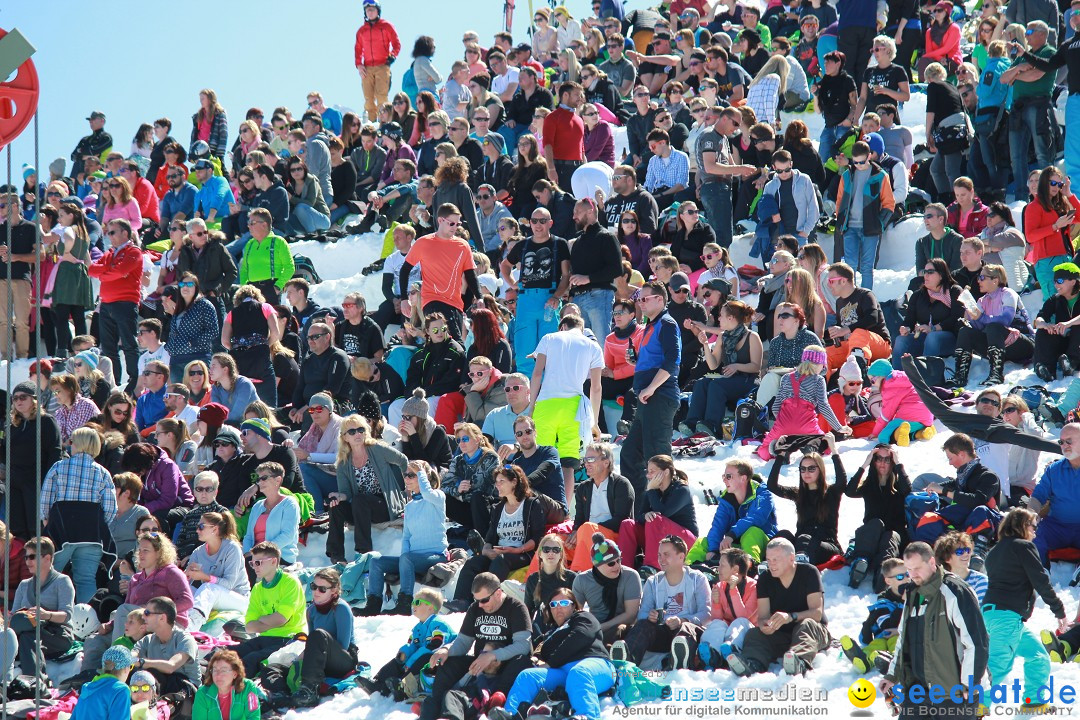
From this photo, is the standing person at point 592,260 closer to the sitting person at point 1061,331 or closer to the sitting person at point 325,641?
the sitting person at point 1061,331

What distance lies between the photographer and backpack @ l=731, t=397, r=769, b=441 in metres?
13.0

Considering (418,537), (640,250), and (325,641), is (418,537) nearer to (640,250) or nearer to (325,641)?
(325,641)

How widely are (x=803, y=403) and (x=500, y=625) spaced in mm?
3942

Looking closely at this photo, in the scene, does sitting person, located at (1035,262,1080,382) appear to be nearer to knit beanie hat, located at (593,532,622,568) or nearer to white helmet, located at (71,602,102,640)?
knit beanie hat, located at (593,532,622,568)

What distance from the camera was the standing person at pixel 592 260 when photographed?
44.9ft

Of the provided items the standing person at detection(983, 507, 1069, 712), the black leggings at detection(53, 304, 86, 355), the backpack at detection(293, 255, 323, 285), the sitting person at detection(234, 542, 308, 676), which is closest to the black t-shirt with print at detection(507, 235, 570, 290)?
the sitting person at detection(234, 542, 308, 676)

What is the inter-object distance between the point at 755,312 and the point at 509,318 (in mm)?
2635

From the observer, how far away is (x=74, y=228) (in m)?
16.8

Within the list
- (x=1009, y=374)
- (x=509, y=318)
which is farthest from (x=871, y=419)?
(x=509, y=318)

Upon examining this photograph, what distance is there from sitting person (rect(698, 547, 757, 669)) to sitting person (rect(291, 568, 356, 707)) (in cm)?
251

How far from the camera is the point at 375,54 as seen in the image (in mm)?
22750

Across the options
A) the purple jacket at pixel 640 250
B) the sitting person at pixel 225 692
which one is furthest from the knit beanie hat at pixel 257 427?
the purple jacket at pixel 640 250

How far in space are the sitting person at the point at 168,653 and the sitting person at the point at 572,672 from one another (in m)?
2.20

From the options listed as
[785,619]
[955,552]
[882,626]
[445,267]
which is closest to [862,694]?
[882,626]
